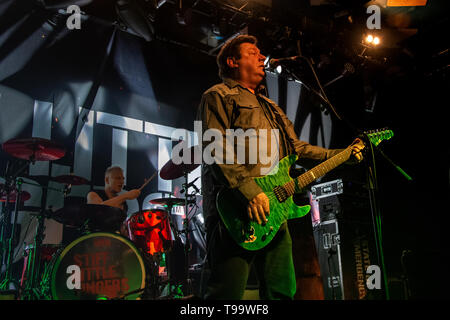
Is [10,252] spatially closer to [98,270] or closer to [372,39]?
[98,270]

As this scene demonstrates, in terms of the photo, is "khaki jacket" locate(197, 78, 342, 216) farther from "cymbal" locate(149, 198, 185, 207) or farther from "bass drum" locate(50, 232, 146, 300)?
"cymbal" locate(149, 198, 185, 207)

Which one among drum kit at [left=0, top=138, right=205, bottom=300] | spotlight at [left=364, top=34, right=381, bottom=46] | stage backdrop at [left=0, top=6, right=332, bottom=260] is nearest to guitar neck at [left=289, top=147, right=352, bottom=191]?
drum kit at [left=0, top=138, right=205, bottom=300]

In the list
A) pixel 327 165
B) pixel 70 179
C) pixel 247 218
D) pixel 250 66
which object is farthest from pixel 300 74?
pixel 70 179

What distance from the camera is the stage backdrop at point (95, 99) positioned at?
471 centimetres

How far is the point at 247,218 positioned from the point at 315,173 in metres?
0.76

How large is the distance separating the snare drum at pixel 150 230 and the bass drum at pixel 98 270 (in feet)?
1.97

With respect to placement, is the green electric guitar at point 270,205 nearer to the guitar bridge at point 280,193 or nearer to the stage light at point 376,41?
the guitar bridge at point 280,193

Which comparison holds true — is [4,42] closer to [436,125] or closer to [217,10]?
[217,10]

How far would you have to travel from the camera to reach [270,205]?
7.07 feet

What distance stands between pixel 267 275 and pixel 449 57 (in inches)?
238

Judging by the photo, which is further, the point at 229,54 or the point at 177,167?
the point at 177,167

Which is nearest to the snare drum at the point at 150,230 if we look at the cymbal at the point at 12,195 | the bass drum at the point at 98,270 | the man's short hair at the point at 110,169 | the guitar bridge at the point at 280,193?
the bass drum at the point at 98,270

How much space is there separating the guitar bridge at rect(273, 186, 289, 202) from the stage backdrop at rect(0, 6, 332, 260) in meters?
3.42

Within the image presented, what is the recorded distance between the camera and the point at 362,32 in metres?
6.25
